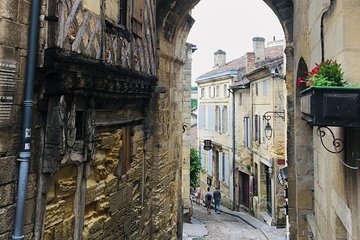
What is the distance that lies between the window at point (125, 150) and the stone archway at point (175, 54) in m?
1.40

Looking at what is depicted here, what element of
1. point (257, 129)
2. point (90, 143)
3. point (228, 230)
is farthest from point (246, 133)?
point (90, 143)

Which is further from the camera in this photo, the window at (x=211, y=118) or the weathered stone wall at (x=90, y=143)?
the window at (x=211, y=118)

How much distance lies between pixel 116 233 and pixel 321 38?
3431mm

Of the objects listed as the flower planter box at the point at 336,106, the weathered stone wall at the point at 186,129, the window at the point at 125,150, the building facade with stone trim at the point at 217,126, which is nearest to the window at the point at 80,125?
the window at the point at 125,150

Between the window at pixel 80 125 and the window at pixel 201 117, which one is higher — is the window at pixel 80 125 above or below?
below

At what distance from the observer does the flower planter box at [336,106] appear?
2123 millimetres

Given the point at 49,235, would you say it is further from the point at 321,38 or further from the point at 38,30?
the point at 321,38

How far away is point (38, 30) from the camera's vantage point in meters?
3.07

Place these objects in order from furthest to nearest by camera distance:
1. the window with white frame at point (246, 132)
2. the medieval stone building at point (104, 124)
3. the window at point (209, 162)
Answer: the window at point (209, 162)
the window with white frame at point (246, 132)
the medieval stone building at point (104, 124)

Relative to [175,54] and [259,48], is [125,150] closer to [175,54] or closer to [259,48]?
[175,54]

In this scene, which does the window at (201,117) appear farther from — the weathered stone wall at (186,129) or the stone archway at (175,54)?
the stone archway at (175,54)

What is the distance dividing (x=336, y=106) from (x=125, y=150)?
12.3 ft

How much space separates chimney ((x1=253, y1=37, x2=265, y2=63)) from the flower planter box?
17.6 metres

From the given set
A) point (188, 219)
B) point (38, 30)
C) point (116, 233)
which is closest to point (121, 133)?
point (116, 233)
